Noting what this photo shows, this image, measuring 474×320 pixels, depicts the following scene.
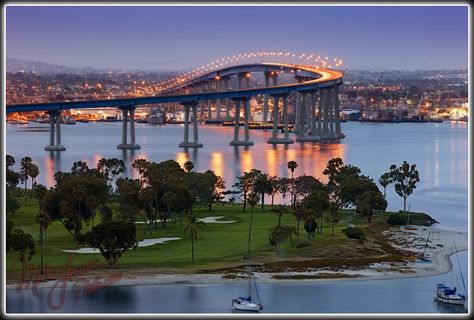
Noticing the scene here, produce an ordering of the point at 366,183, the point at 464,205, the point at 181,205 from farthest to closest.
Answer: the point at 464,205 < the point at 366,183 < the point at 181,205

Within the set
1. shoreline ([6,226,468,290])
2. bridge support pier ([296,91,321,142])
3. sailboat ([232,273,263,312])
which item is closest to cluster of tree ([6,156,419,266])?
shoreline ([6,226,468,290])

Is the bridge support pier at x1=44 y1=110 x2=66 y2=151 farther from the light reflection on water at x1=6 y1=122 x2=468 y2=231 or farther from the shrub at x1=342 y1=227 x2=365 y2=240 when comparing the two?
the shrub at x1=342 y1=227 x2=365 y2=240

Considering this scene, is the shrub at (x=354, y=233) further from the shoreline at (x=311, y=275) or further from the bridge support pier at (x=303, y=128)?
the bridge support pier at (x=303, y=128)

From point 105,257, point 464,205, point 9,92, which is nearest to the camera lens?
Answer: point 105,257

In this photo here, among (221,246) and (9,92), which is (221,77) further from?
(221,246)

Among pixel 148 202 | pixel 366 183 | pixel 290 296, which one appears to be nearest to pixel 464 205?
pixel 366 183

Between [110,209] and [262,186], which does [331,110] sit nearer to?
[262,186]

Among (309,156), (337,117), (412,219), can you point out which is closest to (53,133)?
(309,156)
